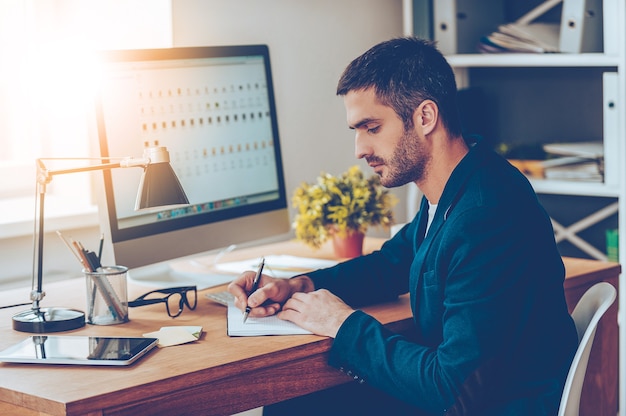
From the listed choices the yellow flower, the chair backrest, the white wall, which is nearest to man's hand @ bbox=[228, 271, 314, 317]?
the yellow flower

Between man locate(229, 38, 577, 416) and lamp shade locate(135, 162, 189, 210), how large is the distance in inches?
9.6

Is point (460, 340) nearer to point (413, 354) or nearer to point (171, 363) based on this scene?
point (413, 354)

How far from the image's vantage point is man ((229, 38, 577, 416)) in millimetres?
1446

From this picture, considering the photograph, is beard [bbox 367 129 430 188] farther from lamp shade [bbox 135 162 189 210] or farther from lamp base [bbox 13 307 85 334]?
lamp base [bbox 13 307 85 334]

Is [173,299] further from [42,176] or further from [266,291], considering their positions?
[42,176]

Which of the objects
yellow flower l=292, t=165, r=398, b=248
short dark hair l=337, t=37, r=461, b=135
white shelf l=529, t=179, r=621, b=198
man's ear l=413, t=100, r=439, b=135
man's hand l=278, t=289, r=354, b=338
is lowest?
man's hand l=278, t=289, r=354, b=338

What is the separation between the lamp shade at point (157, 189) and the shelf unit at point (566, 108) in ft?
4.62

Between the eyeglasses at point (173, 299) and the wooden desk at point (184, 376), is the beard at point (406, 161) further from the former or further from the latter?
the eyeglasses at point (173, 299)

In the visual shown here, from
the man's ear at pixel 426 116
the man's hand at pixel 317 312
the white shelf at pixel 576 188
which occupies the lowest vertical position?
the man's hand at pixel 317 312

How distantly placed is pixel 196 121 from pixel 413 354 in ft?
2.63

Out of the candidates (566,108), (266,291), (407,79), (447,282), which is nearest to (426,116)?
(407,79)

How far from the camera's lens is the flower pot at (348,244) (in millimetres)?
2248

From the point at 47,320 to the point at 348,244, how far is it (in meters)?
0.83

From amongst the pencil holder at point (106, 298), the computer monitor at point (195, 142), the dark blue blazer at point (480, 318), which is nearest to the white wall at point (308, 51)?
the computer monitor at point (195, 142)
